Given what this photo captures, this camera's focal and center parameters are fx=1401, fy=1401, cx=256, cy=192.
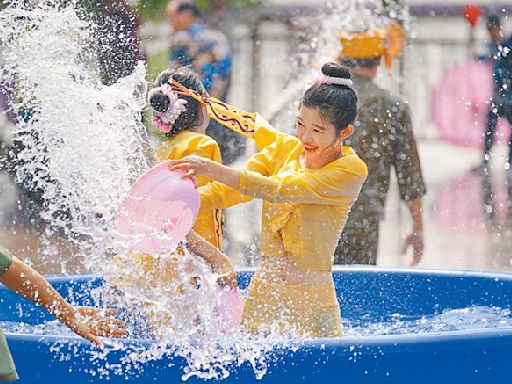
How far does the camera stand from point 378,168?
6242mm

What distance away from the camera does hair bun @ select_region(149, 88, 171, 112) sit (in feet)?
15.3

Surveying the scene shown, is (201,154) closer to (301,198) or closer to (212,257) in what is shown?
(212,257)

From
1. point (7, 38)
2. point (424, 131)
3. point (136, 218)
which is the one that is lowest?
point (424, 131)

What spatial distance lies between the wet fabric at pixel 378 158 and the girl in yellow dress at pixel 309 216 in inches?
72.7

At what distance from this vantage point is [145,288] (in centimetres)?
464

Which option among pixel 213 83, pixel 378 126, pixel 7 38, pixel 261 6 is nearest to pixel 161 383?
pixel 7 38

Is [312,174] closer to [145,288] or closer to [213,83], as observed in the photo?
[145,288]

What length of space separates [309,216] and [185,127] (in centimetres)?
74

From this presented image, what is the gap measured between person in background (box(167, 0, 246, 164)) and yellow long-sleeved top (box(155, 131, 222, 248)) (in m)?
2.40

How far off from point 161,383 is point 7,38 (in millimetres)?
1699

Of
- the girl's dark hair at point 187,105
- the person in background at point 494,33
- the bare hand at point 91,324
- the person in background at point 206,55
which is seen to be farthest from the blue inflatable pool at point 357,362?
the person in background at point 494,33

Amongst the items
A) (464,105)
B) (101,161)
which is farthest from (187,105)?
(464,105)

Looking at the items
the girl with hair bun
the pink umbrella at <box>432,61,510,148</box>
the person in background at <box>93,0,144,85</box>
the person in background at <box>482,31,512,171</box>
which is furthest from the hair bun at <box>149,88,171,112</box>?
the pink umbrella at <box>432,61,510,148</box>

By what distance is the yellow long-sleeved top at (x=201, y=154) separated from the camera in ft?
15.5
